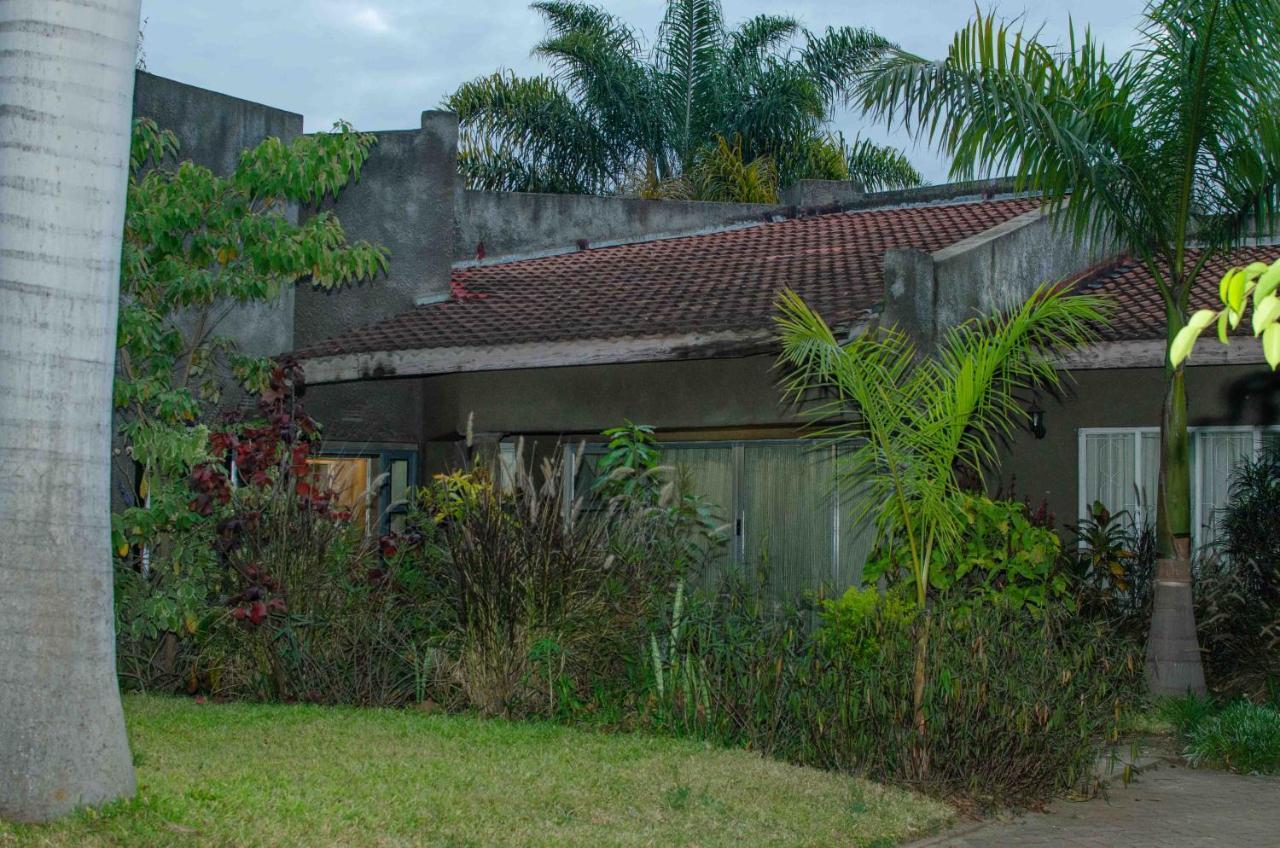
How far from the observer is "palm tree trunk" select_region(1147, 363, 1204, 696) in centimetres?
975

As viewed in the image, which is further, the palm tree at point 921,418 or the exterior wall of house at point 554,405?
the exterior wall of house at point 554,405

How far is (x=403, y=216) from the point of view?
551 inches

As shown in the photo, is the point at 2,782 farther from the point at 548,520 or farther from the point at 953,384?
the point at 953,384

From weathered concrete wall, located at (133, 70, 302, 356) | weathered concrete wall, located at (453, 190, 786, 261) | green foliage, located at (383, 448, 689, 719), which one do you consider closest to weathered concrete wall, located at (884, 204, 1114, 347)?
green foliage, located at (383, 448, 689, 719)

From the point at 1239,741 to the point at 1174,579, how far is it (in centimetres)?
157

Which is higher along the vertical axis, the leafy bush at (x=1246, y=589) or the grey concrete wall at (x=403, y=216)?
the grey concrete wall at (x=403, y=216)

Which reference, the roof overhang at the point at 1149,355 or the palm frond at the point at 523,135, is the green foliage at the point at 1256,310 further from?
the palm frond at the point at 523,135

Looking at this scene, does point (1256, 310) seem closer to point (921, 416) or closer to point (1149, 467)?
point (921, 416)

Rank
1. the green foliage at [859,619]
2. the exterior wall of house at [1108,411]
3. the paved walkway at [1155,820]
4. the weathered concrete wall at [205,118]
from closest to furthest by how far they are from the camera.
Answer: the paved walkway at [1155,820], the green foliage at [859,619], the weathered concrete wall at [205,118], the exterior wall of house at [1108,411]

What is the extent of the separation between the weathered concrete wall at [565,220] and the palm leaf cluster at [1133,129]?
25.9ft

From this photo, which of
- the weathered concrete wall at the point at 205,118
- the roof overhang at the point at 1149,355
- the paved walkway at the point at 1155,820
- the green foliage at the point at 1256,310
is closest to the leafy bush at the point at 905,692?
the paved walkway at the point at 1155,820

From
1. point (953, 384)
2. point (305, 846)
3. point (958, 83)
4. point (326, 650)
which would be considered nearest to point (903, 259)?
point (958, 83)

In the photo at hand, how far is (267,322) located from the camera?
12.9m

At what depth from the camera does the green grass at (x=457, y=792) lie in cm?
550
